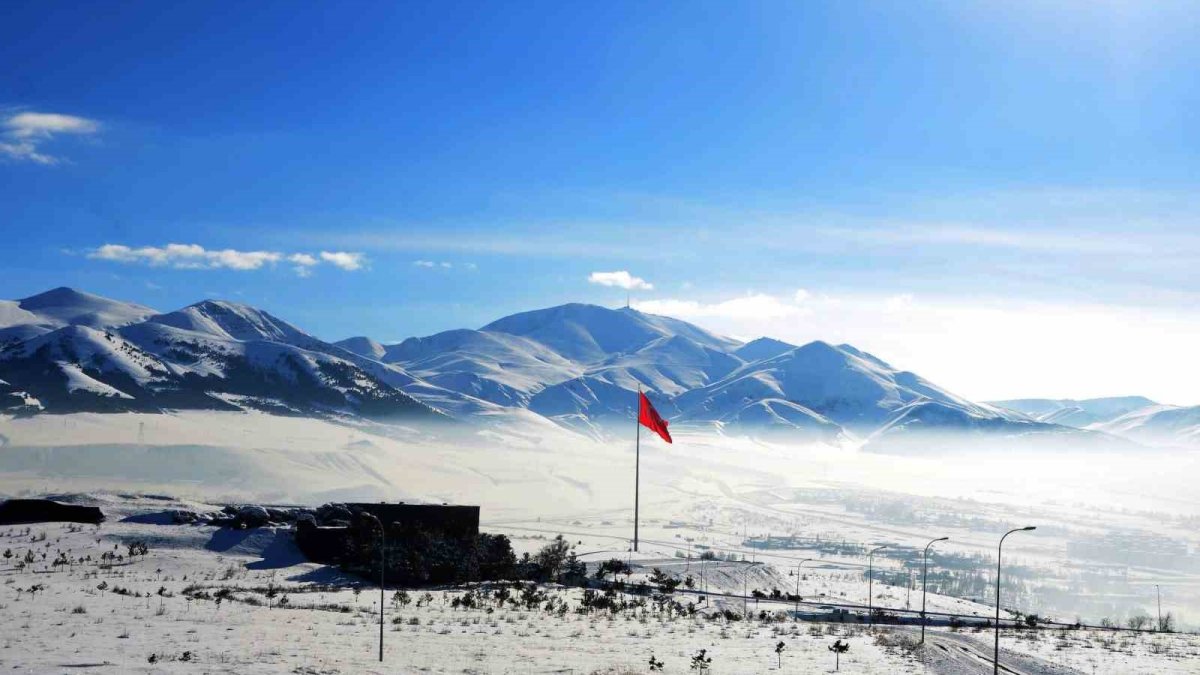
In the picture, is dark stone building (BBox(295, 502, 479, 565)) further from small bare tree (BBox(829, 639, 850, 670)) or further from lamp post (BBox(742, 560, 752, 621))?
small bare tree (BBox(829, 639, 850, 670))

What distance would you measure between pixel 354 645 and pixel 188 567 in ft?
115

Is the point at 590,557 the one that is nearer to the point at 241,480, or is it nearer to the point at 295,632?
the point at 295,632

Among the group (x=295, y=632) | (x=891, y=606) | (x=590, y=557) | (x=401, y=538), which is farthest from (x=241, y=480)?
(x=295, y=632)

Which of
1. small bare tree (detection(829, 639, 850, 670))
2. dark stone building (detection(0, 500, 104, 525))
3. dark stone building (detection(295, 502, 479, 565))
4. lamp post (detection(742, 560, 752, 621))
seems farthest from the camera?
dark stone building (detection(0, 500, 104, 525))

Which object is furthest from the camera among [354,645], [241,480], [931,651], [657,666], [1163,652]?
[241,480]

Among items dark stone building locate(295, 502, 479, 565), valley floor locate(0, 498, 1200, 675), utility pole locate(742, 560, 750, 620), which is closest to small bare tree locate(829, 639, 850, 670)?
valley floor locate(0, 498, 1200, 675)

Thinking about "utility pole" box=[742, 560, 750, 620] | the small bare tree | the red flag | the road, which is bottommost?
"utility pole" box=[742, 560, 750, 620]

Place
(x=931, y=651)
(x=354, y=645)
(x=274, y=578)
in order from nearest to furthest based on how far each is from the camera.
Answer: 1. (x=354, y=645)
2. (x=931, y=651)
3. (x=274, y=578)

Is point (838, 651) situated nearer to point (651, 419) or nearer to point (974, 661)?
point (974, 661)

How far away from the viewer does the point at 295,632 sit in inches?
1672

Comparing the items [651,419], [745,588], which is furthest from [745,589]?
[651,419]

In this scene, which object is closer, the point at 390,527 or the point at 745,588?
the point at 390,527

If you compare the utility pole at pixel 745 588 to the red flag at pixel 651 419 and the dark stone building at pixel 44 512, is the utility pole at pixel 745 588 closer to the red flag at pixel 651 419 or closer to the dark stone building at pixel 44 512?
the red flag at pixel 651 419

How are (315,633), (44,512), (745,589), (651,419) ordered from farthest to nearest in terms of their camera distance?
(651,419), (44,512), (745,589), (315,633)
